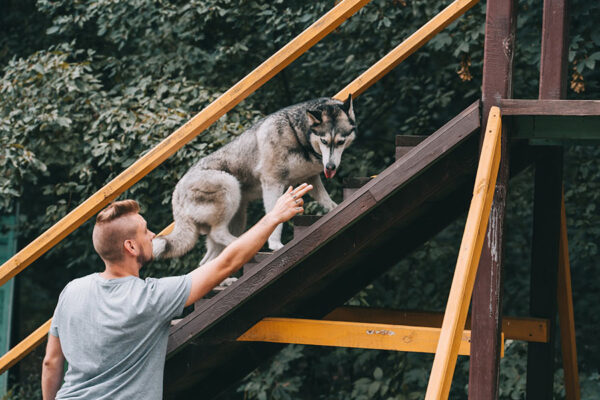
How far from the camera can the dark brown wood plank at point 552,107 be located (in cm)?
362

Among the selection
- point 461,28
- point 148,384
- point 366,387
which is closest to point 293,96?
point 461,28

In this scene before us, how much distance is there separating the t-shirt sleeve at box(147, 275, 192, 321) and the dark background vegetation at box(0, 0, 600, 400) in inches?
140

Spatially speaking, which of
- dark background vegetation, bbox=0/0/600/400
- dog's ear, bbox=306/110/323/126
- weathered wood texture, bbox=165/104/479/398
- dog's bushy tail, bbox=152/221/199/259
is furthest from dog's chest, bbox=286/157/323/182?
dark background vegetation, bbox=0/0/600/400

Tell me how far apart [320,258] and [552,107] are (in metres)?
1.48

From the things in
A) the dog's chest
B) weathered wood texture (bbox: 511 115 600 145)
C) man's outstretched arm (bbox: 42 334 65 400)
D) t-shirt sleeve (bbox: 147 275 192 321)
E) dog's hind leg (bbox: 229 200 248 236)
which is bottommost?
man's outstretched arm (bbox: 42 334 65 400)

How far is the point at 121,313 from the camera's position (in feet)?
9.22

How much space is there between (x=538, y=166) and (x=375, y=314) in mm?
1589

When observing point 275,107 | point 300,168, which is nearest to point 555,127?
point 300,168

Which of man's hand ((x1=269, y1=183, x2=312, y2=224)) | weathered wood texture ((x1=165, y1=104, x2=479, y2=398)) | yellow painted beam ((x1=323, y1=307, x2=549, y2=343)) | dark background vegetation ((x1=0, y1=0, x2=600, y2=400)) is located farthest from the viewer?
dark background vegetation ((x1=0, y1=0, x2=600, y2=400))

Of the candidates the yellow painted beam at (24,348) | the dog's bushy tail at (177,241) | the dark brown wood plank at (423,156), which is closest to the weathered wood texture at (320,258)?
the dark brown wood plank at (423,156)

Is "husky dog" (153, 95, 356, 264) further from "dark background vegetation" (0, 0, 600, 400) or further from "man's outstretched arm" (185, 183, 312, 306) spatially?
"dark background vegetation" (0, 0, 600, 400)

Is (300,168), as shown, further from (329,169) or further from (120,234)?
(120,234)

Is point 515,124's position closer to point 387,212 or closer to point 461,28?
point 387,212

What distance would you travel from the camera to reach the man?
2.81 m
